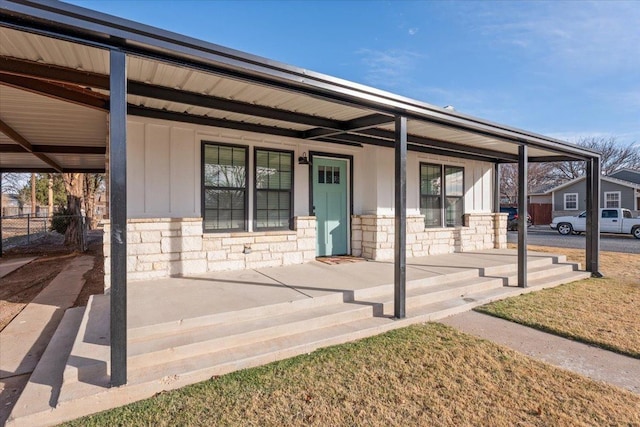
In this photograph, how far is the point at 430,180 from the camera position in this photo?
8656 mm

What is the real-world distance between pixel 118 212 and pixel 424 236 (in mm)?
6957

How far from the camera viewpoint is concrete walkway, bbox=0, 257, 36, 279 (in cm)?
789

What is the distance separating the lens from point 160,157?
5324 mm

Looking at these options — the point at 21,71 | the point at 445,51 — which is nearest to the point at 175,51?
the point at 21,71

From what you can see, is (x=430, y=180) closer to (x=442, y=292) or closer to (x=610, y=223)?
(x=442, y=292)

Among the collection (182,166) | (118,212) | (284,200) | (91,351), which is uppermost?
(182,166)

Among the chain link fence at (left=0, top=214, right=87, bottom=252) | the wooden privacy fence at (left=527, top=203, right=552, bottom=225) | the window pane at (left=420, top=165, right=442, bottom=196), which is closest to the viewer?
the window pane at (left=420, top=165, right=442, bottom=196)

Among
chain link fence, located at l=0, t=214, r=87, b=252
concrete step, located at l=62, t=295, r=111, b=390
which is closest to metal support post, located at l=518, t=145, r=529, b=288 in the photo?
concrete step, located at l=62, t=295, r=111, b=390

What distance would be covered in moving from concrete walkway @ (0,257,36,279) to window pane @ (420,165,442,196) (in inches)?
386

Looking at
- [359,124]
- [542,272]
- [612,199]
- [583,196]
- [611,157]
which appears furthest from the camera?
[611,157]

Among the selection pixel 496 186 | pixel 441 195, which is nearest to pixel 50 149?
pixel 441 195

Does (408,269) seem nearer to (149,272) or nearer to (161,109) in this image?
(149,272)

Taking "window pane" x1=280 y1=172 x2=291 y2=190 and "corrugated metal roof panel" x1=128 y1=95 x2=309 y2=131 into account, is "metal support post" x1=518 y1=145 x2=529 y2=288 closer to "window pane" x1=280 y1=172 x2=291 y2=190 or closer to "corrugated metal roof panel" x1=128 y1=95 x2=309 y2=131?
"corrugated metal roof panel" x1=128 y1=95 x2=309 y2=131

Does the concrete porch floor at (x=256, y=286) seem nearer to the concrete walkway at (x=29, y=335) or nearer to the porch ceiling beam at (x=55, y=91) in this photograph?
the concrete walkway at (x=29, y=335)
